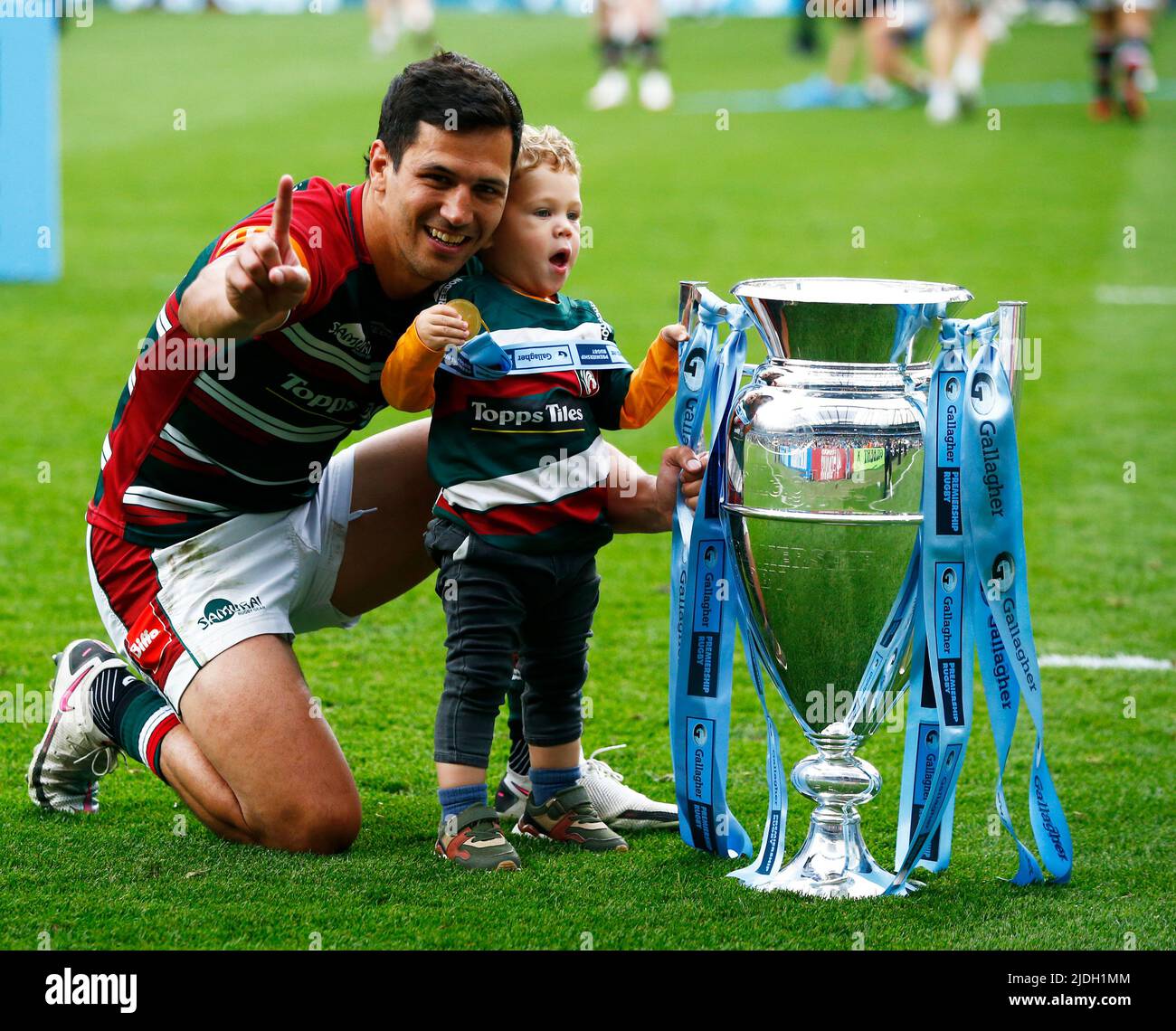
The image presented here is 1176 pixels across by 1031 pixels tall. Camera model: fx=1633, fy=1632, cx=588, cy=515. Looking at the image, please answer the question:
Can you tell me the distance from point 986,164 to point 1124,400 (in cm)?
714

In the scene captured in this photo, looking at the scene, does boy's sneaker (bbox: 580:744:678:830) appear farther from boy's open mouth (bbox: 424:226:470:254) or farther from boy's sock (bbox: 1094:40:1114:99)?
boy's sock (bbox: 1094:40:1114:99)

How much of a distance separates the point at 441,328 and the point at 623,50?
16.4m

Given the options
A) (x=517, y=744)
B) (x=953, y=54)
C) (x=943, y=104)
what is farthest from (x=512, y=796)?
(x=953, y=54)

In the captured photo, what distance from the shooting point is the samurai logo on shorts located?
322 cm

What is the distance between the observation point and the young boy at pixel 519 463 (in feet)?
9.68

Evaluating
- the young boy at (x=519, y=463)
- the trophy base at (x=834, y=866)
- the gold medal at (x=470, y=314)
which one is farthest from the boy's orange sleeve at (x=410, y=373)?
the trophy base at (x=834, y=866)

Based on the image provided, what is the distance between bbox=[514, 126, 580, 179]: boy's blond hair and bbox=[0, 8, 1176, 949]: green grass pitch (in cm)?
130

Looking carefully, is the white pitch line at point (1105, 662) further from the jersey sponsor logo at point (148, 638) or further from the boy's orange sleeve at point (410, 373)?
the jersey sponsor logo at point (148, 638)

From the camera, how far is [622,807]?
3.26 metres

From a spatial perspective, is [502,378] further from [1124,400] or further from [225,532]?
[1124,400]

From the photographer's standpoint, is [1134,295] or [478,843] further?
[1134,295]

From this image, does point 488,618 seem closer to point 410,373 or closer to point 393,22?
point 410,373
